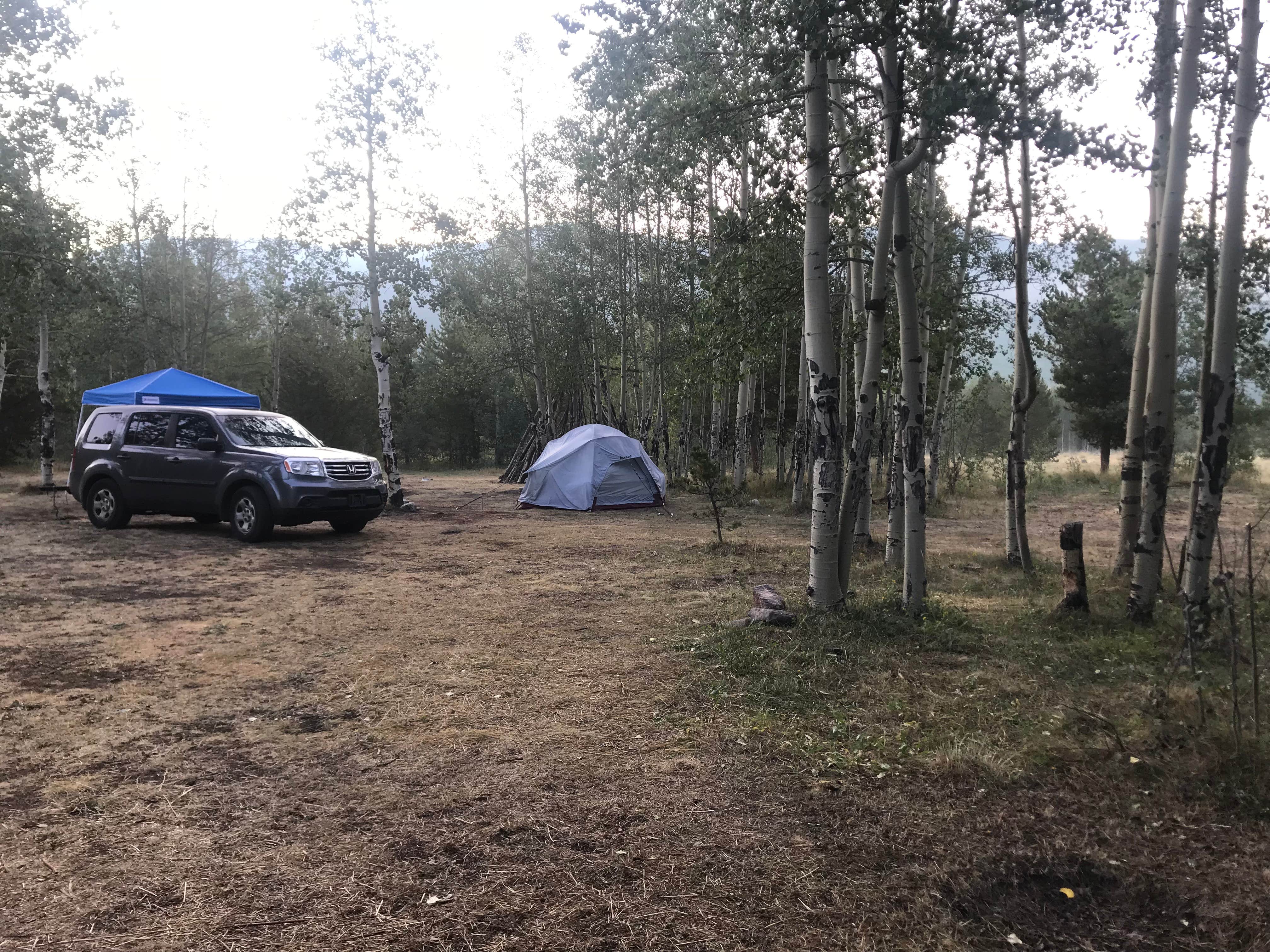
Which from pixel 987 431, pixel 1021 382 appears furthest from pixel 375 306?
pixel 987 431

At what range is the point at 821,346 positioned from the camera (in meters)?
6.80

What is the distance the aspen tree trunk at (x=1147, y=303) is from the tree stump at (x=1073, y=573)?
889 mm

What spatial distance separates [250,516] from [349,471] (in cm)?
152

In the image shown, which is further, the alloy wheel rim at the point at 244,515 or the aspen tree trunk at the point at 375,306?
the aspen tree trunk at the point at 375,306

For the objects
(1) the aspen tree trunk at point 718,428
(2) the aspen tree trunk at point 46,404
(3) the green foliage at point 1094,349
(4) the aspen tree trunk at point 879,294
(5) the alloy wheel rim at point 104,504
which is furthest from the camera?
(3) the green foliage at point 1094,349

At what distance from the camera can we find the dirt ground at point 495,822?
2.81 m

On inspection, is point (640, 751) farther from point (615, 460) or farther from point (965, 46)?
point (615, 460)

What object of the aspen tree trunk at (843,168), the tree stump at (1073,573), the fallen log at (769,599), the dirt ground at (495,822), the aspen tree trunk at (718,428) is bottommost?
the dirt ground at (495,822)

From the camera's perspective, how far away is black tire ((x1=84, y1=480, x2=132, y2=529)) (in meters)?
12.9

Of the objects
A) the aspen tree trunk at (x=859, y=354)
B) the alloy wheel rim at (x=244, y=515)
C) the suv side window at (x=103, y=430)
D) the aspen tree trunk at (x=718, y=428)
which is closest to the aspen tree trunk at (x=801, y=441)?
the aspen tree trunk at (x=718, y=428)

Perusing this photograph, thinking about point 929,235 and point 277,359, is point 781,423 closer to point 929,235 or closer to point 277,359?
point 929,235

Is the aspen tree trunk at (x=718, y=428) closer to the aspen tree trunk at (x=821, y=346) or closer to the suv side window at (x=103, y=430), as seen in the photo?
the suv side window at (x=103, y=430)

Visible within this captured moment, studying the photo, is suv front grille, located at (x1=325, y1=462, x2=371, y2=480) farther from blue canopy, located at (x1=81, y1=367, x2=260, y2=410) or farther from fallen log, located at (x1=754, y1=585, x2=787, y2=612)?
fallen log, located at (x1=754, y1=585, x2=787, y2=612)

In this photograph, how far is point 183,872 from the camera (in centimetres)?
311
